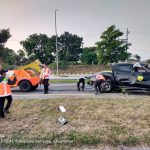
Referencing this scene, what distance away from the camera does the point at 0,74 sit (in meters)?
9.84

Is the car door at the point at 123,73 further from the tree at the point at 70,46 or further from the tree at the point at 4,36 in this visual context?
the tree at the point at 70,46

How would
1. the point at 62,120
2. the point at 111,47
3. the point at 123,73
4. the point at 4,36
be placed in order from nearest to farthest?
1. the point at 62,120
2. the point at 123,73
3. the point at 111,47
4. the point at 4,36

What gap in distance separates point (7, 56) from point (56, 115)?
5627cm

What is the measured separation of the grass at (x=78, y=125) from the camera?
7.76m

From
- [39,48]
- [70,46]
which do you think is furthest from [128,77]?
[70,46]

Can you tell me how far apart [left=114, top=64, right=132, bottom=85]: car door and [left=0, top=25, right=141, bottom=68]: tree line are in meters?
37.9

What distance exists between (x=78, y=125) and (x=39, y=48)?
67825mm

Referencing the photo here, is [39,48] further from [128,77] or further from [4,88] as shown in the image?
[4,88]

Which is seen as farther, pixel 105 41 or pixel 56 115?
pixel 105 41

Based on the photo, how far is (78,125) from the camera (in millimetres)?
8719

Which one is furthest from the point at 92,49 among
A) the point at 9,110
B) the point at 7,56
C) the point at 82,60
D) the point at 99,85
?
the point at 9,110

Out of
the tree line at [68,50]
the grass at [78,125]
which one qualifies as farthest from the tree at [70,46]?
the grass at [78,125]

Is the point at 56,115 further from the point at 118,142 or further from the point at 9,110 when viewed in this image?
the point at 118,142

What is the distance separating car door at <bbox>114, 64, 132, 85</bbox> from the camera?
619 inches
